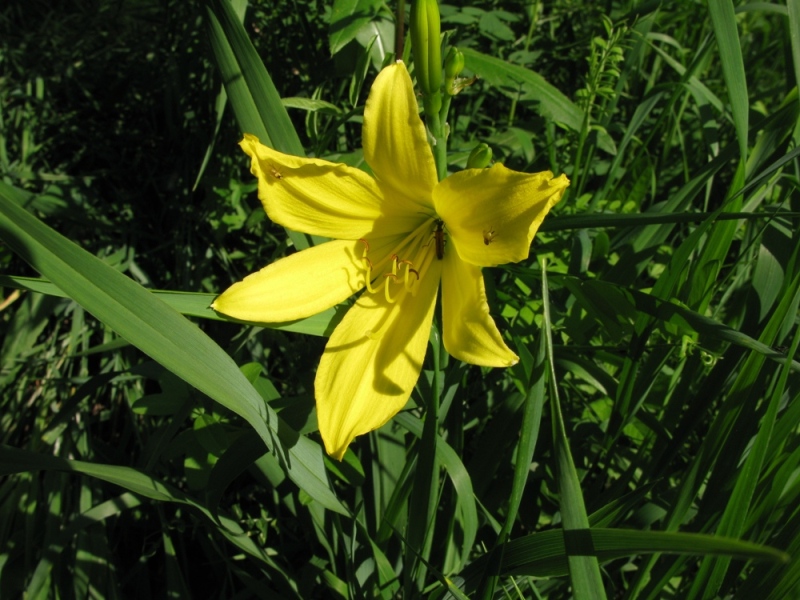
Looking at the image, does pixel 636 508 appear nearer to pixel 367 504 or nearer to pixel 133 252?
pixel 367 504

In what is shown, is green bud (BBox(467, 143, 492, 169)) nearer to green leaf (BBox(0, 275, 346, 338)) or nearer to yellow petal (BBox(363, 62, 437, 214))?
yellow petal (BBox(363, 62, 437, 214))

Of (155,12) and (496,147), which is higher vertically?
(155,12)

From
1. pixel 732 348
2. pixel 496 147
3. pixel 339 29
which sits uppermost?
pixel 339 29

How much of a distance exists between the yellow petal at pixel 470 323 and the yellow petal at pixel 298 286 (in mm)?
201

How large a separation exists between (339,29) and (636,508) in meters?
1.24

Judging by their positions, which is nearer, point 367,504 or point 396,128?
point 396,128

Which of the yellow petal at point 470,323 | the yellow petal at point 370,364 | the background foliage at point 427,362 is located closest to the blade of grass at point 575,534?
the background foliage at point 427,362

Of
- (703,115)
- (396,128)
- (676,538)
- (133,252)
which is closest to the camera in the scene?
(676,538)

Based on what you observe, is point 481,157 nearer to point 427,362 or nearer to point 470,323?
point 470,323

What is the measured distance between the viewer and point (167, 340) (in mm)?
957

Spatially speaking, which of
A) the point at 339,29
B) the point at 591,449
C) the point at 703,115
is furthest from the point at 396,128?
the point at 703,115

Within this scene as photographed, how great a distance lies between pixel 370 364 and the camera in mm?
1217

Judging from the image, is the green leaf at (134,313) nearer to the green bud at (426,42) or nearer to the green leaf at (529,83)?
the green bud at (426,42)

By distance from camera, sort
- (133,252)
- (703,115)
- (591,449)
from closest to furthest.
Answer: (591,449) → (703,115) → (133,252)
